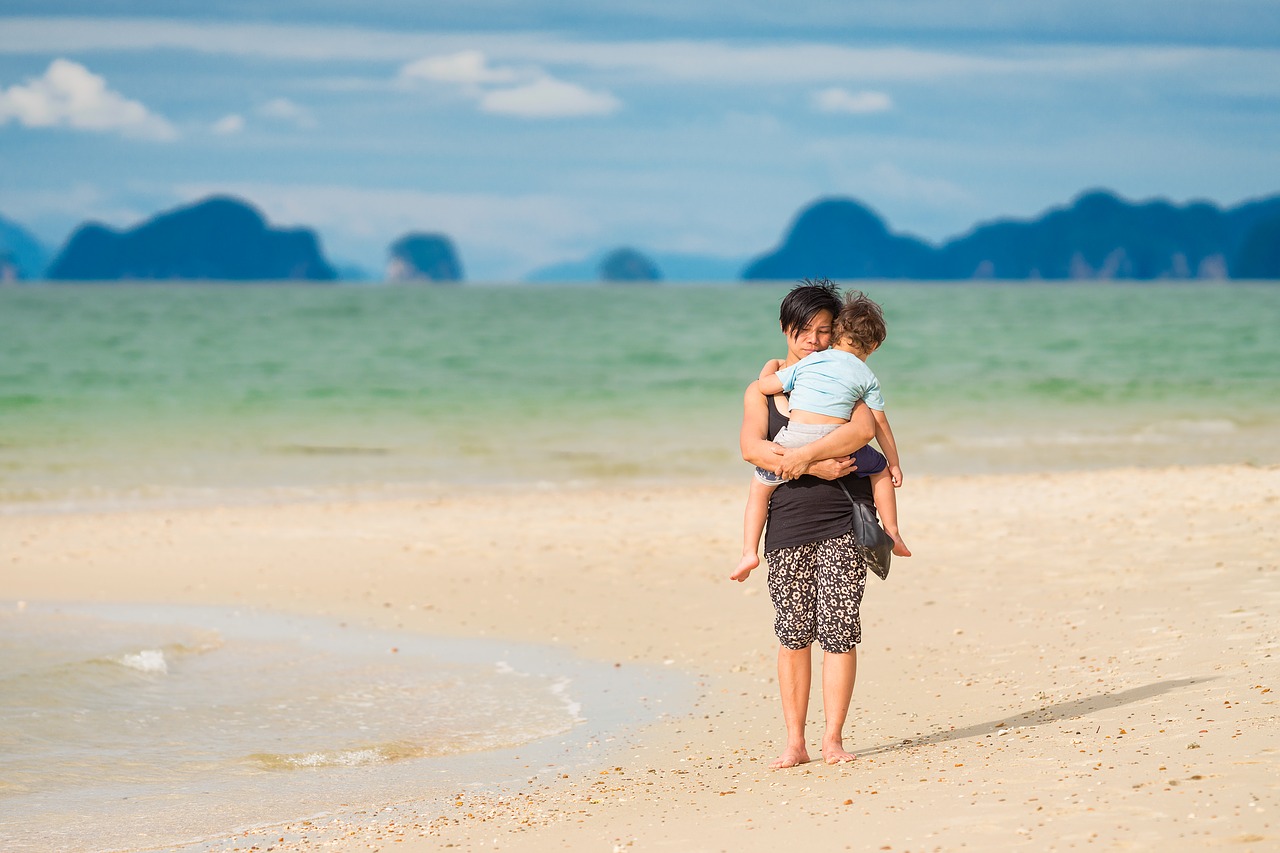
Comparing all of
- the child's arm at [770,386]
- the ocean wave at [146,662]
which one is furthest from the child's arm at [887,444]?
the ocean wave at [146,662]

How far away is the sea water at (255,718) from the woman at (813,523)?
1.39 m

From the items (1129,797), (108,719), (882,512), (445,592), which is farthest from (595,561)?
(1129,797)

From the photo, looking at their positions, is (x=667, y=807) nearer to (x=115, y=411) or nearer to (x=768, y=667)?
(x=768, y=667)

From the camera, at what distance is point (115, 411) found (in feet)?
86.6

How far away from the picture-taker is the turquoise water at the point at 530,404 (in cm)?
1814

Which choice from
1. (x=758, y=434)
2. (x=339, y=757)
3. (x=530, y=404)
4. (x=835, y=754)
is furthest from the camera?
(x=530, y=404)

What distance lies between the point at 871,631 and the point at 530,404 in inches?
820

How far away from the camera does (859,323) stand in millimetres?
4820

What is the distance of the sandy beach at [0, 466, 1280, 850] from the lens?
169 inches

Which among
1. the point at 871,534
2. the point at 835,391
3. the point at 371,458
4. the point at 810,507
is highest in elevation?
the point at 371,458

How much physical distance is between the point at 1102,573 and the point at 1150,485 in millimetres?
4820

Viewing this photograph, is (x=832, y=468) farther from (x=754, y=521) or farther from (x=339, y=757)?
(x=339, y=757)

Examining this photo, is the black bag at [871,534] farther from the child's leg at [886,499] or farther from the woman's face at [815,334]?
the woman's face at [815,334]

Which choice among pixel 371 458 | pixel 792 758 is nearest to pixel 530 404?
pixel 371 458
